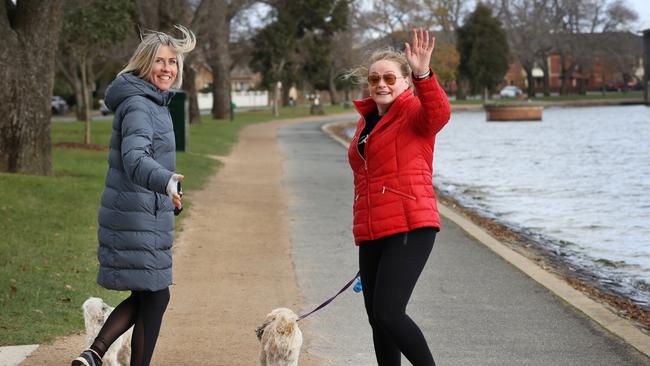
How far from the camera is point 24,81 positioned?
50.8 feet

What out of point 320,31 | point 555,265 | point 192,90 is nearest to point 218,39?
point 192,90

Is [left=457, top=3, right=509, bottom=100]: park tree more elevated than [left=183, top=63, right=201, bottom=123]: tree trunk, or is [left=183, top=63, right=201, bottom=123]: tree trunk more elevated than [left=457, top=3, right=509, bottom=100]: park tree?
[left=457, top=3, right=509, bottom=100]: park tree

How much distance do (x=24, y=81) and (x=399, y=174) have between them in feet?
38.4

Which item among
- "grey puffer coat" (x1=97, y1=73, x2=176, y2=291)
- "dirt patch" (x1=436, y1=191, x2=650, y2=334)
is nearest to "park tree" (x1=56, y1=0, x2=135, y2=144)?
"dirt patch" (x1=436, y1=191, x2=650, y2=334)

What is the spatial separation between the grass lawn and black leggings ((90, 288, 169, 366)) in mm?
1530

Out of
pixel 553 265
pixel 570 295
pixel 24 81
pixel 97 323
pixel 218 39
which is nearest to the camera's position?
pixel 97 323

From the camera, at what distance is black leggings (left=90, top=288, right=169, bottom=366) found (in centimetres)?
512

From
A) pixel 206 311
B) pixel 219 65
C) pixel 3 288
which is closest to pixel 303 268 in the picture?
pixel 206 311

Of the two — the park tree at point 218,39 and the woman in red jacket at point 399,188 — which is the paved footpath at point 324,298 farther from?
the park tree at point 218,39

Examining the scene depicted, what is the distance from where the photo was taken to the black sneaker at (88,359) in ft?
16.2

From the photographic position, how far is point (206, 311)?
7660 mm

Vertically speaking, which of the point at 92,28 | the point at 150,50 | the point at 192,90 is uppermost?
the point at 92,28

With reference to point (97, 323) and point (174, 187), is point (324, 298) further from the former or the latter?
point (174, 187)

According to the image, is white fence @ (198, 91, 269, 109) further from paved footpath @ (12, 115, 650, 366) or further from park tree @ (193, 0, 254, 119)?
paved footpath @ (12, 115, 650, 366)
